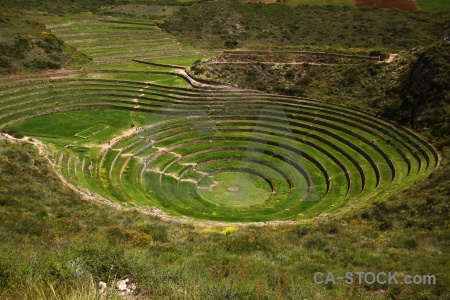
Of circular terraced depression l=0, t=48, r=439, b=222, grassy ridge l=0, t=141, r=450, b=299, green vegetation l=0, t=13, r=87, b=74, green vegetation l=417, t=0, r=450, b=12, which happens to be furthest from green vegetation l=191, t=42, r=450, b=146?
green vegetation l=417, t=0, r=450, b=12

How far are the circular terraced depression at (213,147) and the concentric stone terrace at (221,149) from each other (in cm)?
12

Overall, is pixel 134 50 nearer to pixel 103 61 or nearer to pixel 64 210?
pixel 103 61

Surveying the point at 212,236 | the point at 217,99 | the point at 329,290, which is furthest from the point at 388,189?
the point at 217,99

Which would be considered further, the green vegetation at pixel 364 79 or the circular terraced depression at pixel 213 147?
the green vegetation at pixel 364 79

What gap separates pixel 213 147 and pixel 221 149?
91 cm

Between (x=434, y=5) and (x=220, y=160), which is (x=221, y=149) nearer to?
(x=220, y=160)

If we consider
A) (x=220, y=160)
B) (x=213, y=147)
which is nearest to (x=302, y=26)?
(x=213, y=147)

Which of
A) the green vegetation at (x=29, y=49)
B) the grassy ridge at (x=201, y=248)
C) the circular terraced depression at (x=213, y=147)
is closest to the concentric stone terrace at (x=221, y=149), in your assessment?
the circular terraced depression at (x=213, y=147)

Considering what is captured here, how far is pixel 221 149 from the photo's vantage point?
43.3 m

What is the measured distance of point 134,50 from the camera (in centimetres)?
7344

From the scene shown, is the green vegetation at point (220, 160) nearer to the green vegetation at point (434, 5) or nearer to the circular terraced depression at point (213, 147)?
the circular terraced depression at point (213, 147)

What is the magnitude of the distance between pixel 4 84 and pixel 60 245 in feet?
146

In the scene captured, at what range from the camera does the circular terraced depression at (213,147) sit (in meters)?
34.2

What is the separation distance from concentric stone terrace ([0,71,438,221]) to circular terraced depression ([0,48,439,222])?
0.40ft
